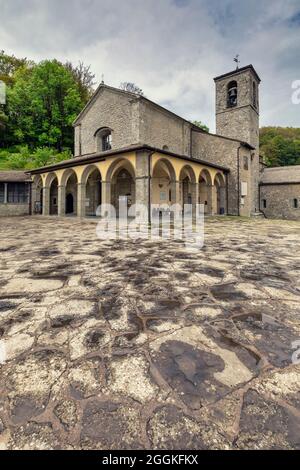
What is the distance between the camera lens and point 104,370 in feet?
5.52

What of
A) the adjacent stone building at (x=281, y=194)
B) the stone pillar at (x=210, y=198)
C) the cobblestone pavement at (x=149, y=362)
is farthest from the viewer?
the adjacent stone building at (x=281, y=194)

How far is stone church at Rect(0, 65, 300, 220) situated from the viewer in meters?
18.2

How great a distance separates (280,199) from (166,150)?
14.6 m

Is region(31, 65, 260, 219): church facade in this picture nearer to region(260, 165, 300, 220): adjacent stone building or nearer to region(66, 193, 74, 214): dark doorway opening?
region(66, 193, 74, 214): dark doorway opening

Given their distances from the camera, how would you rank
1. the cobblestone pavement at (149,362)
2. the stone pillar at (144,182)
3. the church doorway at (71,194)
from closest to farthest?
the cobblestone pavement at (149,362) → the stone pillar at (144,182) → the church doorway at (71,194)

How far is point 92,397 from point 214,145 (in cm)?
2368

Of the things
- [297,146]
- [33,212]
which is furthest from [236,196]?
[297,146]

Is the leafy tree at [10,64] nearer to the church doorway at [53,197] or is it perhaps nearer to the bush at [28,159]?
the bush at [28,159]

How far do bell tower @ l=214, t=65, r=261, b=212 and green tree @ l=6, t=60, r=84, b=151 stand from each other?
19.8 metres

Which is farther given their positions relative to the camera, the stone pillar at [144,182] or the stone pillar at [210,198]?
the stone pillar at [210,198]

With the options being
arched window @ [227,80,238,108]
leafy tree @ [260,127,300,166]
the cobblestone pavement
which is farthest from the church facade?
leafy tree @ [260,127,300,166]

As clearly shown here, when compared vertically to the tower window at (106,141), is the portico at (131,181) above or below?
below

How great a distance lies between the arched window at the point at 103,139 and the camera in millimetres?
21594

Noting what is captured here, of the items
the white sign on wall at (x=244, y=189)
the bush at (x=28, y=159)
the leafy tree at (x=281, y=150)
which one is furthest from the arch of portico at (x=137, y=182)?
the leafy tree at (x=281, y=150)
